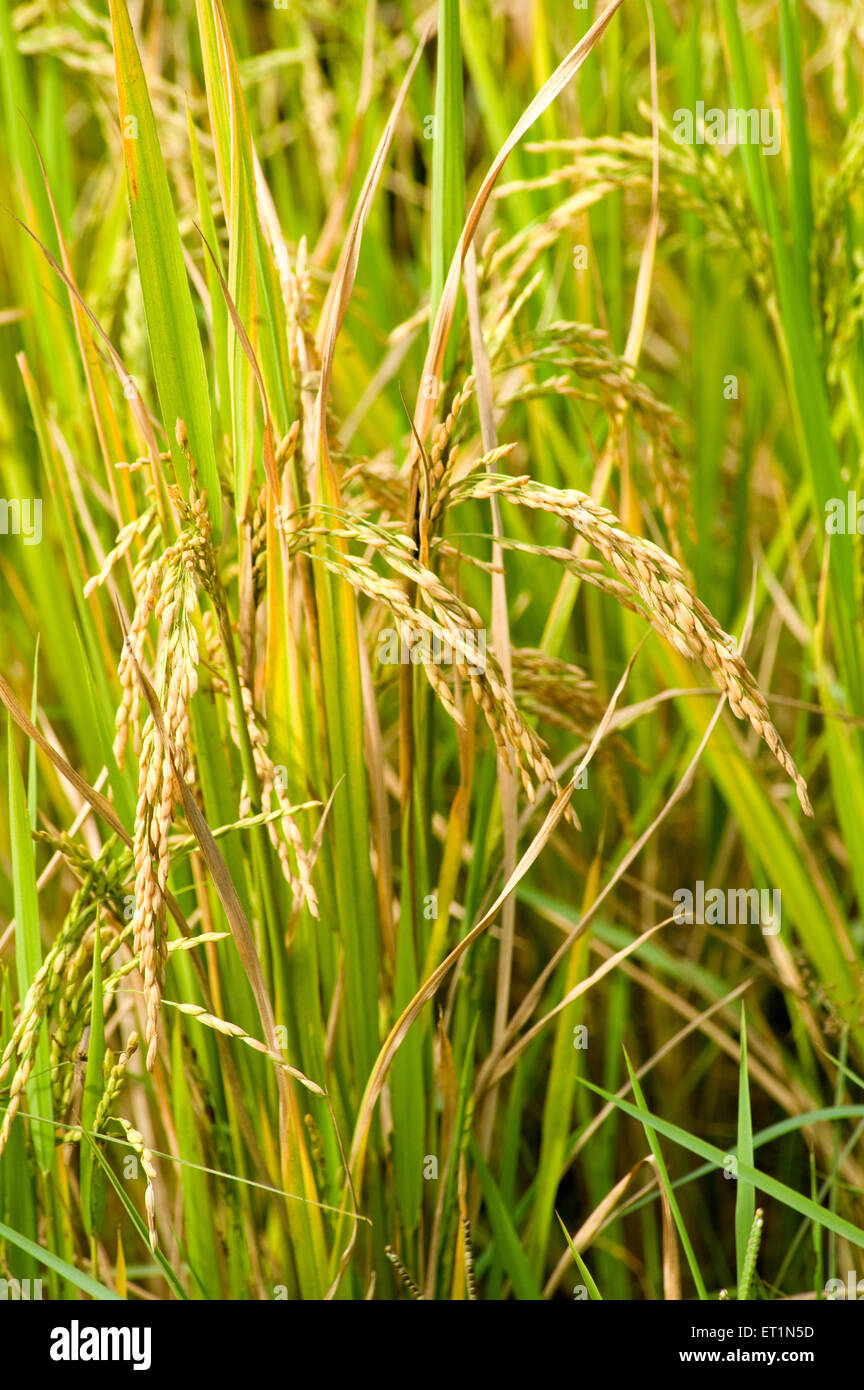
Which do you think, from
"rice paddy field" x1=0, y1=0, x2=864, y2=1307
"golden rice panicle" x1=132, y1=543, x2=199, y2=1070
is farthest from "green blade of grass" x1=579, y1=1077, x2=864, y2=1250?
"golden rice panicle" x1=132, y1=543, x2=199, y2=1070

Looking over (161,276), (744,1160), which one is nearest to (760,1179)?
(744,1160)

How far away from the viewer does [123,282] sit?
942mm

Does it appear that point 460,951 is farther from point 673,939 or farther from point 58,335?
point 58,335

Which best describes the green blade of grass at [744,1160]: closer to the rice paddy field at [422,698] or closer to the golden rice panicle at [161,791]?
the rice paddy field at [422,698]

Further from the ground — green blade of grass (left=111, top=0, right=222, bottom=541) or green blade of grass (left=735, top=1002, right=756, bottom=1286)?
green blade of grass (left=111, top=0, right=222, bottom=541)

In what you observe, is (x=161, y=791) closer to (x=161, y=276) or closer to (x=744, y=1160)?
(x=161, y=276)

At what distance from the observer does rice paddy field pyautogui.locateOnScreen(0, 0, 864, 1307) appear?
0.57 metres

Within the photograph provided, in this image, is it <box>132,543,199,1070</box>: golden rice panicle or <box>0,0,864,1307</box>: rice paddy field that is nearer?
<box>132,543,199,1070</box>: golden rice panicle

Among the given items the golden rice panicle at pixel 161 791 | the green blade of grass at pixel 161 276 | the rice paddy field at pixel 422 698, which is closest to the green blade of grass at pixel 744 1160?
Answer: the rice paddy field at pixel 422 698

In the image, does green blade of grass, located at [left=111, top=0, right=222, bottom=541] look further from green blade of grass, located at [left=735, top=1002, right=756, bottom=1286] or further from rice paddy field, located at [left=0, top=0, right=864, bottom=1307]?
green blade of grass, located at [left=735, top=1002, right=756, bottom=1286]

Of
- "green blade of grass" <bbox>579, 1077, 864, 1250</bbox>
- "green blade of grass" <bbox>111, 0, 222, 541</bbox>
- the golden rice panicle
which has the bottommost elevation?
"green blade of grass" <bbox>579, 1077, 864, 1250</bbox>

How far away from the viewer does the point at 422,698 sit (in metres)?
0.65
